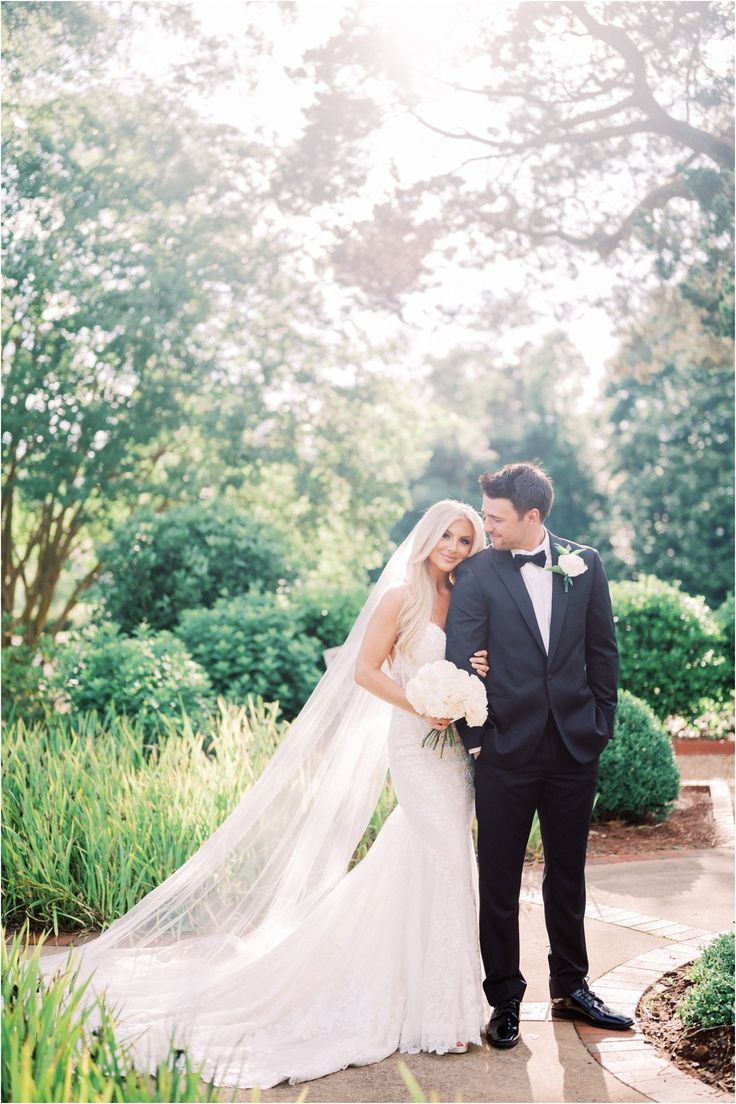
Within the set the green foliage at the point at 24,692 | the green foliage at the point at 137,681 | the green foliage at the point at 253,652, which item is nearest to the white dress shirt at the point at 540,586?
the green foliage at the point at 137,681

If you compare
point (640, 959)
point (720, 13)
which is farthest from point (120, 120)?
point (640, 959)

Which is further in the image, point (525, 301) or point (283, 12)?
point (525, 301)

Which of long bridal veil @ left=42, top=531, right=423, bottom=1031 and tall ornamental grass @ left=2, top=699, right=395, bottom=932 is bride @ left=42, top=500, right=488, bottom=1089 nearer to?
long bridal veil @ left=42, top=531, right=423, bottom=1031

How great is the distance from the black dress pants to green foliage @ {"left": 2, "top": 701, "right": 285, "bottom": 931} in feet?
6.08

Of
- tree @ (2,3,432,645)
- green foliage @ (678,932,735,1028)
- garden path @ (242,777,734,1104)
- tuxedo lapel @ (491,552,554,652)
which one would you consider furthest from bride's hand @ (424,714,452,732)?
tree @ (2,3,432,645)

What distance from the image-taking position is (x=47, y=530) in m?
14.3

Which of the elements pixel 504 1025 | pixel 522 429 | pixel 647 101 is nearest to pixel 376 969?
pixel 504 1025

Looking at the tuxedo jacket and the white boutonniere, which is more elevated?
the white boutonniere

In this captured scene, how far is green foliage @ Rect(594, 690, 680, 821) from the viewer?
6.99 metres

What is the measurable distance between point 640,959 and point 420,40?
788cm

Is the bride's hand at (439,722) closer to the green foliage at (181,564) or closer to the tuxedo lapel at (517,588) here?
the tuxedo lapel at (517,588)

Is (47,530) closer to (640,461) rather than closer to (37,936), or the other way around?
(37,936)

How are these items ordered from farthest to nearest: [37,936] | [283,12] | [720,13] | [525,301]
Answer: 1. [525,301]
2. [283,12]
3. [720,13]
4. [37,936]

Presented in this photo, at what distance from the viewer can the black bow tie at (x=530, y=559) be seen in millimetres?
4082
